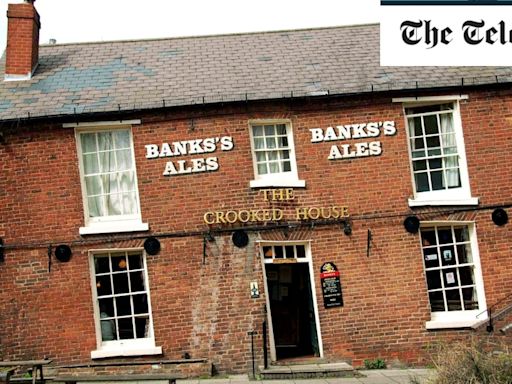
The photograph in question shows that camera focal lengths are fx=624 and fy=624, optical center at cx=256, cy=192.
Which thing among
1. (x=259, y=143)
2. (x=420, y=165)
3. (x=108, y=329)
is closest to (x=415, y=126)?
(x=420, y=165)

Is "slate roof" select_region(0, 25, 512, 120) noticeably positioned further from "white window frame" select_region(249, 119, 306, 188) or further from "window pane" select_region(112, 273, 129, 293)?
"window pane" select_region(112, 273, 129, 293)

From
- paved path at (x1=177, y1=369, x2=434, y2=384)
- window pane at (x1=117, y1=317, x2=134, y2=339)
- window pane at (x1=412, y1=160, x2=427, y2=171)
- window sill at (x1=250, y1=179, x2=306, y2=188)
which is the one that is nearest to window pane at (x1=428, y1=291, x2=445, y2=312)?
paved path at (x1=177, y1=369, x2=434, y2=384)

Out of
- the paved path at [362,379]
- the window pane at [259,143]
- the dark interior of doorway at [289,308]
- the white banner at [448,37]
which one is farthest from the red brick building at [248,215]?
the white banner at [448,37]

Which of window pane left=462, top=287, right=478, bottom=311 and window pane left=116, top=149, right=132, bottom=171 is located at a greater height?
window pane left=116, top=149, right=132, bottom=171

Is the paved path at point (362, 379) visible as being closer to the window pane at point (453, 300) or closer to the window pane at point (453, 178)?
the window pane at point (453, 300)

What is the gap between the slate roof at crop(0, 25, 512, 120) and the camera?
44.3ft

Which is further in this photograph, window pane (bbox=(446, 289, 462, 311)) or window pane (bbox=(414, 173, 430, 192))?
window pane (bbox=(414, 173, 430, 192))

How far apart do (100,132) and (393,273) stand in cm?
694

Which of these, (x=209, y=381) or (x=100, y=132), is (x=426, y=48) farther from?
(x=100, y=132)

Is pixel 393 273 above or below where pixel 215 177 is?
below

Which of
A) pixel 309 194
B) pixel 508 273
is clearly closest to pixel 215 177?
pixel 309 194

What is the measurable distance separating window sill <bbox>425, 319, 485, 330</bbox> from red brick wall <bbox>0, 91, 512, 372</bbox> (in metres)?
0.14

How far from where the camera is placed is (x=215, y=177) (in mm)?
13273

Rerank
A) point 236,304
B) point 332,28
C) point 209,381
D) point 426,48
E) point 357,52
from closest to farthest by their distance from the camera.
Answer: point 426,48
point 209,381
point 236,304
point 357,52
point 332,28
